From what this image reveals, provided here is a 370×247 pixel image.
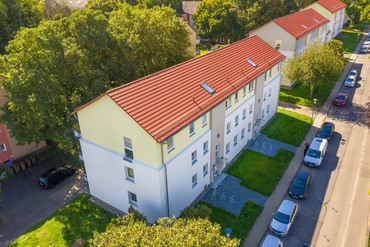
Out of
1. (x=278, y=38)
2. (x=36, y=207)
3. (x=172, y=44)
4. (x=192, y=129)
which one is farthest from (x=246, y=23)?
(x=36, y=207)

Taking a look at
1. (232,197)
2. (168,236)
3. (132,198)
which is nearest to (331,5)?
(232,197)

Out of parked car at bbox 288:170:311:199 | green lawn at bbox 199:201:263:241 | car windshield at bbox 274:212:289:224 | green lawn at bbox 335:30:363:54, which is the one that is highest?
car windshield at bbox 274:212:289:224

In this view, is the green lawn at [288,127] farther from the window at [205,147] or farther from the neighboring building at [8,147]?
the neighboring building at [8,147]

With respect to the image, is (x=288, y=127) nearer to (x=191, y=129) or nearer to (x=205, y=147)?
(x=205, y=147)

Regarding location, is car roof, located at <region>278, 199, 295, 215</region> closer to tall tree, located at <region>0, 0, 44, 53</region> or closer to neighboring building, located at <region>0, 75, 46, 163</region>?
neighboring building, located at <region>0, 75, 46, 163</region>

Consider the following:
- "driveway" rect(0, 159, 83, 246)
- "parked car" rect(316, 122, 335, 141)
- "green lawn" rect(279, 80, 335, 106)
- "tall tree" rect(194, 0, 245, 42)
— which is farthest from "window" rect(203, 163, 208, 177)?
"tall tree" rect(194, 0, 245, 42)

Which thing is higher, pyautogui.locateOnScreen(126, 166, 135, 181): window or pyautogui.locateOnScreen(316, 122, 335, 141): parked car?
pyautogui.locateOnScreen(126, 166, 135, 181): window

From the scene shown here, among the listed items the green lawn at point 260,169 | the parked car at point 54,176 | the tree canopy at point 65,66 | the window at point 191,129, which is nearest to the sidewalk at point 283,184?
the green lawn at point 260,169

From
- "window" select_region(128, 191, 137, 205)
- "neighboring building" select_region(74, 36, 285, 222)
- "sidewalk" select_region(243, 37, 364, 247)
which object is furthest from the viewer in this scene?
"window" select_region(128, 191, 137, 205)
